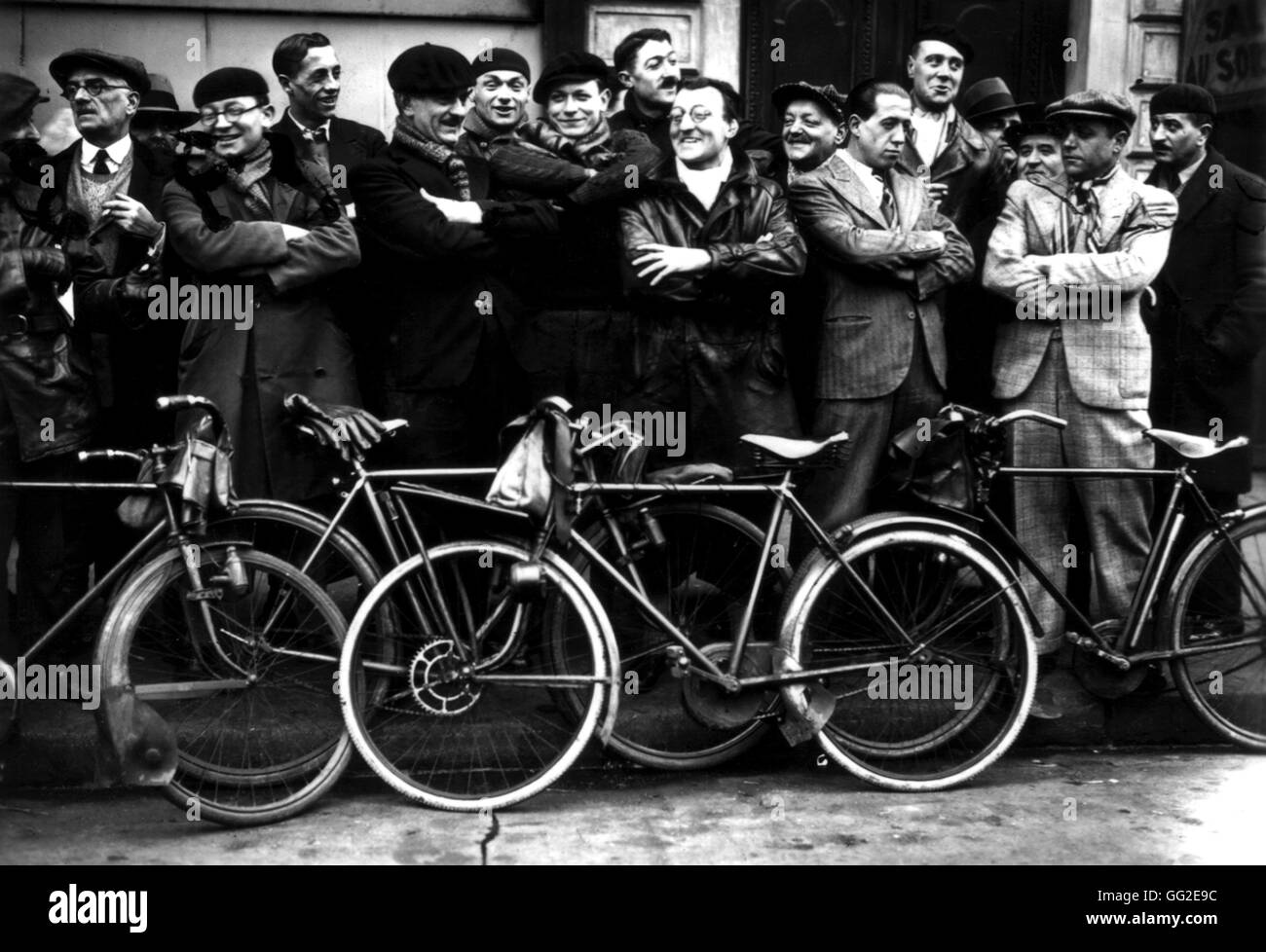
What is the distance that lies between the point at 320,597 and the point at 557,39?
11.3ft

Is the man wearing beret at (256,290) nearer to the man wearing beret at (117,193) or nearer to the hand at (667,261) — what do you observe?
the man wearing beret at (117,193)

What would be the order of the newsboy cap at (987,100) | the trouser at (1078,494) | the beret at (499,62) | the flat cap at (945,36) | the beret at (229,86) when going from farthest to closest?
the newsboy cap at (987,100)
the flat cap at (945,36)
the beret at (499,62)
the trouser at (1078,494)
the beret at (229,86)

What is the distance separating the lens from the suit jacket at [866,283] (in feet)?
21.2

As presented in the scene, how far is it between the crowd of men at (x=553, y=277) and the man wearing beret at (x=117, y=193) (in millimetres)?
12

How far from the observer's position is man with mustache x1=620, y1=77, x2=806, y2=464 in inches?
250

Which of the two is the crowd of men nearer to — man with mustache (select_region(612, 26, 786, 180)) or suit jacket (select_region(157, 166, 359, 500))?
suit jacket (select_region(157, 166, 359, 500))

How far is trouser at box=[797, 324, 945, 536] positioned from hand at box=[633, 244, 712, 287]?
30.6 inches

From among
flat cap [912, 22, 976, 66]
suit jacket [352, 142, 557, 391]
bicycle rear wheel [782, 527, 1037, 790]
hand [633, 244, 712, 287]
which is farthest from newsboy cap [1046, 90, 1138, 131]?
suit jacket [352, 142, 557, 391]

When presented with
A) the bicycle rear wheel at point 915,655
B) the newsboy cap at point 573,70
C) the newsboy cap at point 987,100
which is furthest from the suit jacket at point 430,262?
the newsboy cap at point 987,100

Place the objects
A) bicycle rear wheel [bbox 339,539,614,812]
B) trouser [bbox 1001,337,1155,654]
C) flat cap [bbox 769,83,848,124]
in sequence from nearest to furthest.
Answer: bicycle rear wheel [bbox 339,539,614,812] → trouser [bbox 1001,337,1155,654] → flat cap [bbox 769,83,848,124]

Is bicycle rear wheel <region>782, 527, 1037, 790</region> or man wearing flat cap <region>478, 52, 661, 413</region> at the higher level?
man wearing flat cap <region>478, 52, 661, 413</region>

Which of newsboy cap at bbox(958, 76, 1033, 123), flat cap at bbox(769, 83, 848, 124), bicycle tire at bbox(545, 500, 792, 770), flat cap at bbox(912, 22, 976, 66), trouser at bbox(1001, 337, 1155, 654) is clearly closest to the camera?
bicycle tire at bbox(545, 500, 792, 770)

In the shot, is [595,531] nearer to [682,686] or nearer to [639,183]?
[682,686]
